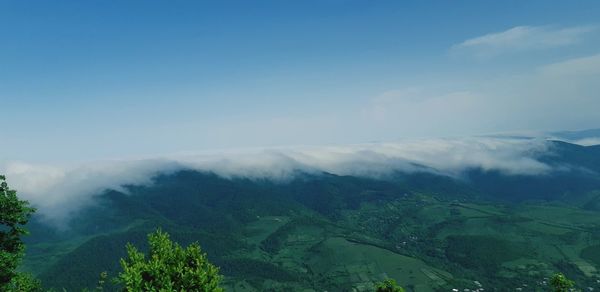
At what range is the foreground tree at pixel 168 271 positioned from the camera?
4300cm

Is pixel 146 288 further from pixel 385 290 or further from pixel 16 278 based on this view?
pixel 385 290

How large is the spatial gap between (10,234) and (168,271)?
91.5 ft

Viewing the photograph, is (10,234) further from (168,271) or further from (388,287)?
(388,287)

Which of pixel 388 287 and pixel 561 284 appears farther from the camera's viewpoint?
pixel 388 287

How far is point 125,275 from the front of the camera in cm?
4225

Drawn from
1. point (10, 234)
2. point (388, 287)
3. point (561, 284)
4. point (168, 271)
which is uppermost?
point (10, 234)

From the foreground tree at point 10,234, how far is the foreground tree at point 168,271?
19.0 meters

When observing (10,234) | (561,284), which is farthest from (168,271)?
(561,284)

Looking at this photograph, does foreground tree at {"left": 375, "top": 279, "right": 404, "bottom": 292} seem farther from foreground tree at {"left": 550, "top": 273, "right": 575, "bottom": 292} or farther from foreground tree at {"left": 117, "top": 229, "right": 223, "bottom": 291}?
foreground tree at {"left": 117, "top": 229, "right": 223, "bottom": 291}

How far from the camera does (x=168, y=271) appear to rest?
46156 millimetres

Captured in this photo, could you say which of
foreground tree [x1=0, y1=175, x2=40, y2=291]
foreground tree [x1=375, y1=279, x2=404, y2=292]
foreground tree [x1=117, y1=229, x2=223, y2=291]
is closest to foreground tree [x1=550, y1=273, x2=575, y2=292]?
foreground tree [x1=375, y1=279, x2=404, y2=292]

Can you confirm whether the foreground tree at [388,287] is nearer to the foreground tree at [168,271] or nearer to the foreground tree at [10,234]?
the foreground tree at [168,271]

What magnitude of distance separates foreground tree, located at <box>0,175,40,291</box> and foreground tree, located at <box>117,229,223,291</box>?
747 inches

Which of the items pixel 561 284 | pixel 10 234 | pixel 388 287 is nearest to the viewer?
pixel 10 234
